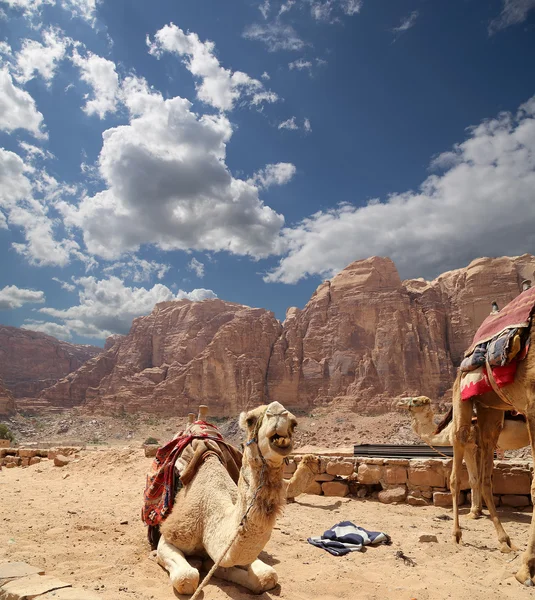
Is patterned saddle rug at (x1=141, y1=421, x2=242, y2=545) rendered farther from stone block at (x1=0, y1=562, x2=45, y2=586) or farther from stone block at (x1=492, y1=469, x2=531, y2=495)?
stone block at (x1=492, y1=469, x2=531, y2=495)

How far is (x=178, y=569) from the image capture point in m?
3.87

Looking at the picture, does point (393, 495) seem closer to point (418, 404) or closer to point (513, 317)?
point (418, 404)

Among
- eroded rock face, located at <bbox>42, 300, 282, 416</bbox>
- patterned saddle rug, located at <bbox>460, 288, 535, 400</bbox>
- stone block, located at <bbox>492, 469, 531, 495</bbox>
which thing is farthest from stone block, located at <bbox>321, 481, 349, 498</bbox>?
eroded rock face, located at <bbox>42, 300, 282, 416</bbox>

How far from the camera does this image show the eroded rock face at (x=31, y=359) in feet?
367

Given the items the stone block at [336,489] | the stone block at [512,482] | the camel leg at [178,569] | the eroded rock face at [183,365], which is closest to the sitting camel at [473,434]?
the stone block at [512,482]

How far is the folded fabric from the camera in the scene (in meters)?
5.64

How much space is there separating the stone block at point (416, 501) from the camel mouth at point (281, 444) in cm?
722

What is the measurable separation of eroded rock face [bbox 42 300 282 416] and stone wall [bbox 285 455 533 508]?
5978cm

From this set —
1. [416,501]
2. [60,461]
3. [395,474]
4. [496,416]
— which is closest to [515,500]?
[416,501]

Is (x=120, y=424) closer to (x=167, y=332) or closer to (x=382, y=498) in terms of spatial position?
(x=167, y=332)

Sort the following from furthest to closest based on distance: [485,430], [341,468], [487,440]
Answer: [341,468], [485,430], [487,440]

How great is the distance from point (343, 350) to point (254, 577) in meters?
69.7

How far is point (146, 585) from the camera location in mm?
4109

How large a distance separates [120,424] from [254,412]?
71.0 meters
